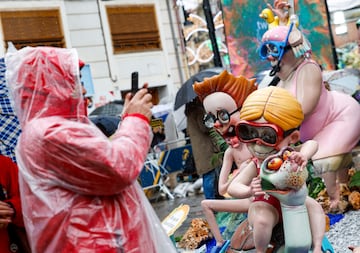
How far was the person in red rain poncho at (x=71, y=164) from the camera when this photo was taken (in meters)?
2.29

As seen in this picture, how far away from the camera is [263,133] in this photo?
313 cm

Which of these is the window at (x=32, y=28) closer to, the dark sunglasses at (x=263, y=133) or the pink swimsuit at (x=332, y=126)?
the pink swimsuit at (x=332, y=126)

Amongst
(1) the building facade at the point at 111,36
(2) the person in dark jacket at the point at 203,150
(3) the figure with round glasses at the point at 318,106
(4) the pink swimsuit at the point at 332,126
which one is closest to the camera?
(3) the figure with round glasses at the point at 318,106

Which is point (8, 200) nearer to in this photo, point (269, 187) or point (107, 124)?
point (269, 187)

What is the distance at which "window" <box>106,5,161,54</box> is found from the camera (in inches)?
590

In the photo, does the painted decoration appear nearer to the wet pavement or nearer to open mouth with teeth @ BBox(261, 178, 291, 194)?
the wet pavement

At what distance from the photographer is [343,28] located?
9477 millimetres

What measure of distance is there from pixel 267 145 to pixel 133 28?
12405 mm

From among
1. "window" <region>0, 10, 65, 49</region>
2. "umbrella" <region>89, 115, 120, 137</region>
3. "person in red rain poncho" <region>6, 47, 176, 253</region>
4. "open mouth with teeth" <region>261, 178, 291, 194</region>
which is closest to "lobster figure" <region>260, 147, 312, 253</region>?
"open mouth with teeth" <region>261, 178, 291, 194</region>

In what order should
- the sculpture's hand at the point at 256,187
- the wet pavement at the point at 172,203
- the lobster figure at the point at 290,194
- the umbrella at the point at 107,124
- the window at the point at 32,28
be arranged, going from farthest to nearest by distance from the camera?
the window at the point at 32,28, the wet pavement at the point at 172,203, the umbrella at the point at 107,124, the sculpture's hand at the point at 256,187, the lobster figure at the point at 290,194

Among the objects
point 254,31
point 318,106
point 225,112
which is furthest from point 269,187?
point 254,31

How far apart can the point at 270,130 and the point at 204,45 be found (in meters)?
18.8

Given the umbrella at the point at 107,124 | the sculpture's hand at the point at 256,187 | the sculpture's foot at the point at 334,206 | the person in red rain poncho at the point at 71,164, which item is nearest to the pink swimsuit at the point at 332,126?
the sculpture's foot at the point at 334,206

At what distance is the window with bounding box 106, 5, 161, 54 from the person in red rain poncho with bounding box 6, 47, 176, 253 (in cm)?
1257
